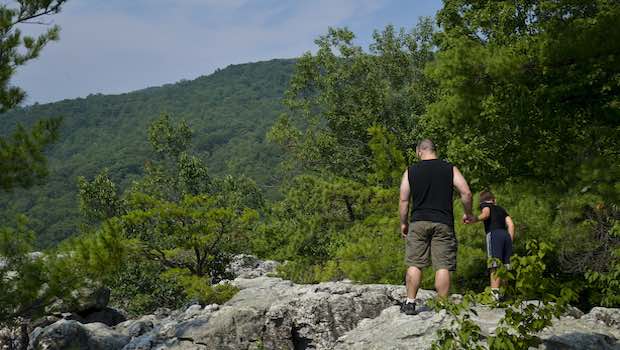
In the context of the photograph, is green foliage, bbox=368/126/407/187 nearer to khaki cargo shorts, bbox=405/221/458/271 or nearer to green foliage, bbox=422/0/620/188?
green foliage, bbox=422/0/620/188

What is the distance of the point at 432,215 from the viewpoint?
571 cm

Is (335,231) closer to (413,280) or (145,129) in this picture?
(413,280)

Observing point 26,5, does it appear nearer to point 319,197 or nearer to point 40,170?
point 40,170

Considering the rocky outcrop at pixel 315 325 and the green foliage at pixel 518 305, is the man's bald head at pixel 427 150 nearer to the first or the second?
the rocky outcrop at pixel 315 325

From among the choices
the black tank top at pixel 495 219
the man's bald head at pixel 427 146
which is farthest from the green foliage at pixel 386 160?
the man's bald head at pixel 427 146

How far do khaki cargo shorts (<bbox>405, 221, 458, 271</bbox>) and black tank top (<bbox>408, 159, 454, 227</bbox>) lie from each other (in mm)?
64

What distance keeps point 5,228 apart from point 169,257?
23.9 ft

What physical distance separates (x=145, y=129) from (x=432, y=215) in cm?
11138

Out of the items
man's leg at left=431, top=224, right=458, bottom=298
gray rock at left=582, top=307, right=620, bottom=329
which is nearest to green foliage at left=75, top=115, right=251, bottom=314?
man's leg at left=431, top=224, right=458, bottom=298

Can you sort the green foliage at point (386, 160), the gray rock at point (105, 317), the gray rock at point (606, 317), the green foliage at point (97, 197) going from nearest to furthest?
1. the gray rock at point (606, 317)
2. the gray rock at point (105, 317)
3. the green foliage at point (386, 160)
4. the green foliage at point (97, 197)

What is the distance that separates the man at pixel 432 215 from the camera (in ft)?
18.7

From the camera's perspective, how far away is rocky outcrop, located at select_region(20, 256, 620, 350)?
18.0ft

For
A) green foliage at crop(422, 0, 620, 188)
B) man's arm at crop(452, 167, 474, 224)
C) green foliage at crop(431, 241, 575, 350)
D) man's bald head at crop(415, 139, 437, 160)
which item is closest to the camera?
green foliage at crop(431, 241, 575, 350)

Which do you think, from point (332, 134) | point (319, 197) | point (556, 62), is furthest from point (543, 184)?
point (332, 134)
